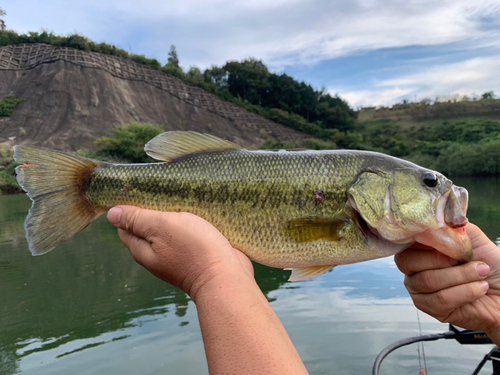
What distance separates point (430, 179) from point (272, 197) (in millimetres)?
994

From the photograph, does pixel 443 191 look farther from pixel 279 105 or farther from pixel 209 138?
pixel 279 105

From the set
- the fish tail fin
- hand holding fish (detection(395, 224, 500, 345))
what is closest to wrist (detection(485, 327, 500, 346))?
hand holding fish (detection(395, 224, 500, 345))

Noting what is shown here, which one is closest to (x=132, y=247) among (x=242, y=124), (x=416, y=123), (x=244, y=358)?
(x=244, y=358)

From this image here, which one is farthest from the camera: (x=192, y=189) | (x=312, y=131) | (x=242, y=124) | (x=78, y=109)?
(x=312, y=131)

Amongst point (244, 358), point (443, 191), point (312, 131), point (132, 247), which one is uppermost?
point (312, 131)

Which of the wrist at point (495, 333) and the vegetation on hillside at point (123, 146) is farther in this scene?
the vegetation on hillside at point (123, 146)

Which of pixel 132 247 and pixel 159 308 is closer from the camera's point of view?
pixel 132 247

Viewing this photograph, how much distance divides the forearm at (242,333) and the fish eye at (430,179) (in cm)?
129

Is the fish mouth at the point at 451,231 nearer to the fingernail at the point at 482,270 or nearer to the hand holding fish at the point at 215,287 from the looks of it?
the fingernail at the point at 482,270

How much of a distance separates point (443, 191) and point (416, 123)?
3855 inches

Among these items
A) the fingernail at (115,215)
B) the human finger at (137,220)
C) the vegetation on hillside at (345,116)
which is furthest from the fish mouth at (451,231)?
the vegetation on hillside at (345,116)

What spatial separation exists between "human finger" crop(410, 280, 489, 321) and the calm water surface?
19.0 ft

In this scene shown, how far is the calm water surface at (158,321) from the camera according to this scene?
7.68 m

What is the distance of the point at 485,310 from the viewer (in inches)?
90.9
